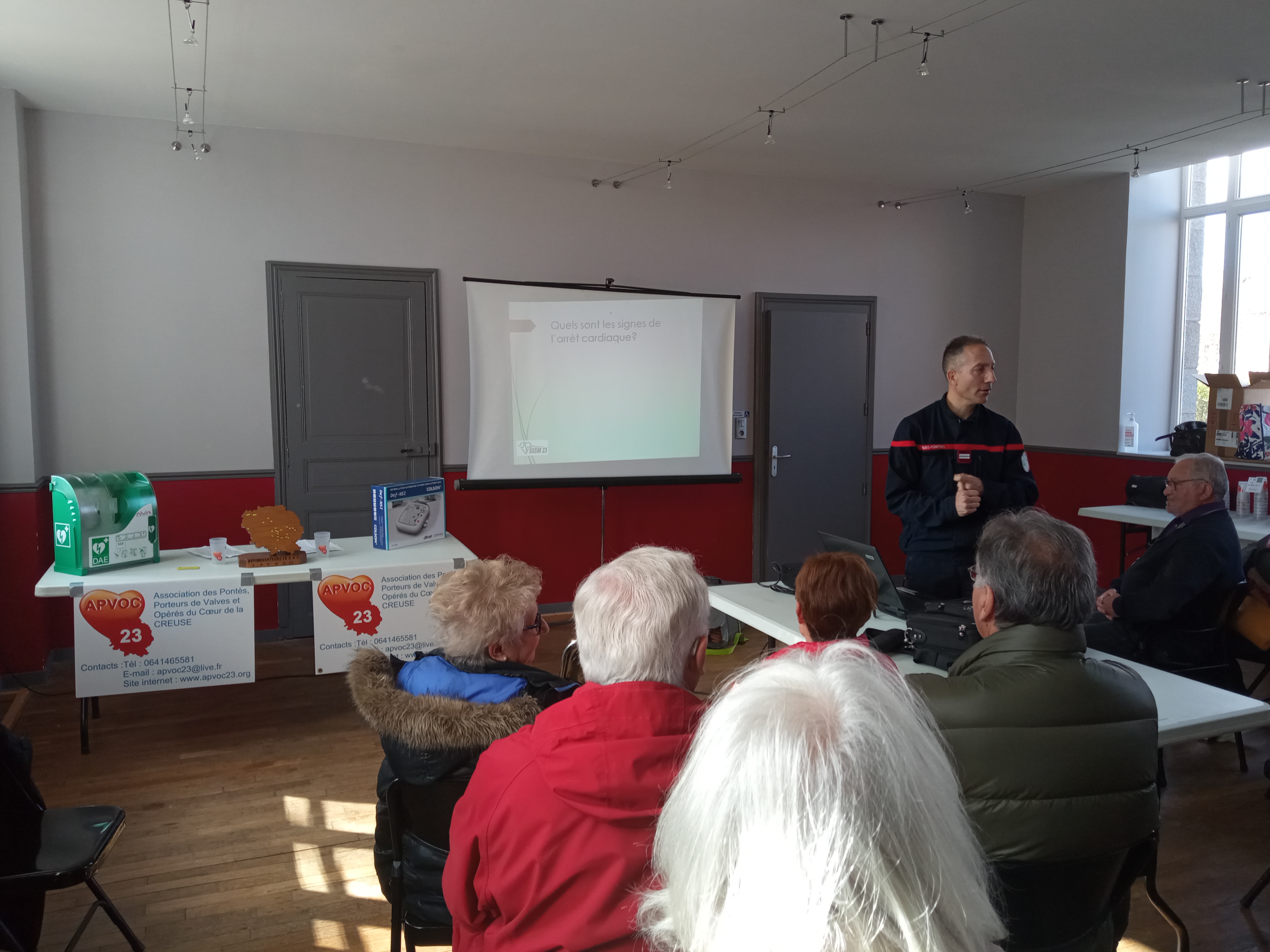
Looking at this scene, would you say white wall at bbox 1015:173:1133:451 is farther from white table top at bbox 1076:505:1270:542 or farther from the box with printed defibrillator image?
the box with printed defibrillator image

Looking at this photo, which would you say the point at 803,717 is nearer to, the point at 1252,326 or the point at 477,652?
the point at 477,652

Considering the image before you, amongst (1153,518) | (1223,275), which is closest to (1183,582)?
(1153,518)

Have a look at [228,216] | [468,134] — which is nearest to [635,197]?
[468,134]

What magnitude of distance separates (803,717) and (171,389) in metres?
5.01

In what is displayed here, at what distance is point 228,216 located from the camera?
16.0 ft

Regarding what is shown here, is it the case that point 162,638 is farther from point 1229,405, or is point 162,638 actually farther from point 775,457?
point 1229,405

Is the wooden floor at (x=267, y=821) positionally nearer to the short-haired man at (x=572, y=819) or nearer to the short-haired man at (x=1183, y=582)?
the short-haired man at (x=1183, y=582)

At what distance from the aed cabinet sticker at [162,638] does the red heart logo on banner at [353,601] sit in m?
0.30

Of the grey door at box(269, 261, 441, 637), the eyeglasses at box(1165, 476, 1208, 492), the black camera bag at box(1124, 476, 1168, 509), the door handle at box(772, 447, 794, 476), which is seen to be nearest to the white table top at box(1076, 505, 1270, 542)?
the black camera bag at box(1124, 476, 1168, 509)

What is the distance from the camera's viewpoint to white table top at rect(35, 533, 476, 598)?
11.2ft

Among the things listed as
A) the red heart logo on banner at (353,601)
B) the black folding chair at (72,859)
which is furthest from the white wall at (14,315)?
the black folding chair at (72,859)

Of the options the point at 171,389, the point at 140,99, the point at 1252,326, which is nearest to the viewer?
the point at 140,99

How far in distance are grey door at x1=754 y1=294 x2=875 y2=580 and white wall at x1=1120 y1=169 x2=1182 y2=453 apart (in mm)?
1717

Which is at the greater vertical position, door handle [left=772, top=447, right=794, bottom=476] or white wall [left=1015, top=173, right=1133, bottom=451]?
white wall [left=1015, top=173, right=1133, bottom=451]
